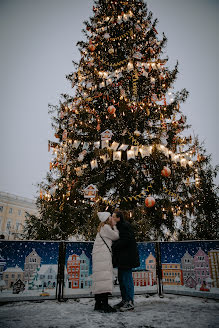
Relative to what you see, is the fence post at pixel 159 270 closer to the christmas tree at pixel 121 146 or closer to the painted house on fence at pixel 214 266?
the painted house on fence at pixel 214 266

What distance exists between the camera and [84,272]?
13.6 feet

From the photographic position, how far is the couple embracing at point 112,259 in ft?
10.1

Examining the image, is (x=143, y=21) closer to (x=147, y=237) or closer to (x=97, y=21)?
(x=97, y=21)

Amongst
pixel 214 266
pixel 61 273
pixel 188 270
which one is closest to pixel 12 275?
pixel 61 273

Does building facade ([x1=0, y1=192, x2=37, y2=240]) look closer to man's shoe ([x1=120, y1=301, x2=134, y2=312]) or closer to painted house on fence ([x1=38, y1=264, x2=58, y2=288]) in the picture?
painted house on fence ([x1=38, y1=264, x2=58, y2=288])

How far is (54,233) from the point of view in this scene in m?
6.89

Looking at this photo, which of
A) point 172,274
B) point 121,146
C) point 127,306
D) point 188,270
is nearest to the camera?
point 127,306

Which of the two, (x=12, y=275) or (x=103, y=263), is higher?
(x=103, y=263)

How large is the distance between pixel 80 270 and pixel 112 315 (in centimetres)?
140

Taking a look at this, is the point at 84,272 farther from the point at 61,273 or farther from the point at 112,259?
the point at 112,259

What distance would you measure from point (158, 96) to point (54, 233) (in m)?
7.30

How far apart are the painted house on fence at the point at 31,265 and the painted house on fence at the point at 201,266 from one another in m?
3.33

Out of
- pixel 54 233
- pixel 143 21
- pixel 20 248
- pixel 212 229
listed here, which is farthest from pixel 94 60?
pixel 212 229

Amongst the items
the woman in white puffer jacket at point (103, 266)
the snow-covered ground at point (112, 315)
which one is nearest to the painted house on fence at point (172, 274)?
the snow-covered ground at point (112, 315)
